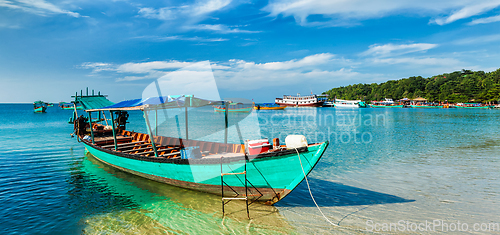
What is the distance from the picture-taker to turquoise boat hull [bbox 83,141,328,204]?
7.61 meters

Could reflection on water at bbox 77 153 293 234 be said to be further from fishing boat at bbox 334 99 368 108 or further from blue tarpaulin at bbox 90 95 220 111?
fishing boat at bbox 334 99 368 108

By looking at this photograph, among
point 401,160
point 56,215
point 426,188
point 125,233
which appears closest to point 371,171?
point 426,188

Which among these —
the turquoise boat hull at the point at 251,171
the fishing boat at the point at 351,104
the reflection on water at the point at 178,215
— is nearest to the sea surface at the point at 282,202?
the reflection on water at the point at 178,215

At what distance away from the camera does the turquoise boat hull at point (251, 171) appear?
761 centimetres

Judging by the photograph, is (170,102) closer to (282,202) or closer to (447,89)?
(282,202)

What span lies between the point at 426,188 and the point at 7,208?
50.9 ft

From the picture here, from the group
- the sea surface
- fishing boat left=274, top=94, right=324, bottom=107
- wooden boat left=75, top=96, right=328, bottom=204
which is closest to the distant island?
fishing boat left=274, top=94, right=324, bottom=107

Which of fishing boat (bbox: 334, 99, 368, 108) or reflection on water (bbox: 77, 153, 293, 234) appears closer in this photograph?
reflection on water (bbox: 77, 153, 293, 234)

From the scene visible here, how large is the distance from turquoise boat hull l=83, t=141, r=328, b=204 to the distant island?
117 metres

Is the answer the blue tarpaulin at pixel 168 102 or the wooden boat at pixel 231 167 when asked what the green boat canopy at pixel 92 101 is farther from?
the blue tarpaulin at pixel 168 102

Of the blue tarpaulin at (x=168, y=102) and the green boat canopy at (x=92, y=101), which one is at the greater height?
the green boat canopy at (x=92, y=101)

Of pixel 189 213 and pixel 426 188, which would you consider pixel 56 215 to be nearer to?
pixel 189 213

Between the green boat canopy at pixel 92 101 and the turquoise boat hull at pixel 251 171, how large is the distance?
15.5 metres

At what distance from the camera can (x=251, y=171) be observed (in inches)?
317
